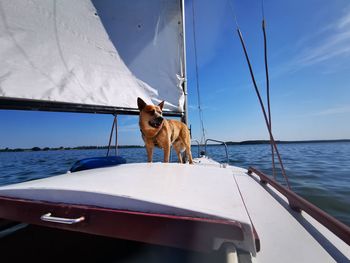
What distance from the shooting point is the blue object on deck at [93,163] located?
1.78m

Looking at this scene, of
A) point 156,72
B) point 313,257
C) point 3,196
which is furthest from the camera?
point 156,72

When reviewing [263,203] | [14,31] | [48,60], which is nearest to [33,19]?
[14,31]

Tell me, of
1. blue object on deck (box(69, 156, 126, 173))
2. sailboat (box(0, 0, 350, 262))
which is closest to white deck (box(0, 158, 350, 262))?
sailboat (box(0, 0, 350, 262))

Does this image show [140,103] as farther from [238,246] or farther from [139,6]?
[238,246]

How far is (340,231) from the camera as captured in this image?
69cm

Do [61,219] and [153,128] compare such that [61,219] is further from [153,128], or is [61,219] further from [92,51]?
[92,51]

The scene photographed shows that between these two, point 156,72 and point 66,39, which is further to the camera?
point 156,72

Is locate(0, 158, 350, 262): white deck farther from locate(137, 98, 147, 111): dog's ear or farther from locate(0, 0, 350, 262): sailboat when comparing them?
locate(137, 98, 147, 111): dog's ear

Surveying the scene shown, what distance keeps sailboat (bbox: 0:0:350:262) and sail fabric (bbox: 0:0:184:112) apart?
0.04ft

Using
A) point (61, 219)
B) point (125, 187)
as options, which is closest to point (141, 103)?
point (125, 187)

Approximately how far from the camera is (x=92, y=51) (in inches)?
96.1

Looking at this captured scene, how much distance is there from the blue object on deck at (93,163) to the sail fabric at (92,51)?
856 millimetres

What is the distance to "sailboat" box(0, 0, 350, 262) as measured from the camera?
2.20 feet

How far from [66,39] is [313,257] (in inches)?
120
